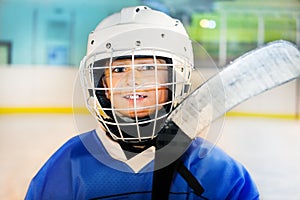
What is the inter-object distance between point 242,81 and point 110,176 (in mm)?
388

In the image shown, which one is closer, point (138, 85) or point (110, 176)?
point (138, 85)

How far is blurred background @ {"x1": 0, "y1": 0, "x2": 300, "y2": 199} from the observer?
2426mm

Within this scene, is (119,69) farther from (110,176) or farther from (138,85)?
(110,176)

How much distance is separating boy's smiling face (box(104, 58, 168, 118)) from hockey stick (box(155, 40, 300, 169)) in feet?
0.33

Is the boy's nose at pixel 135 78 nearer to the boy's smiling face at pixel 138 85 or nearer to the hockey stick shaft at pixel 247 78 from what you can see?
the boy's smiling face at pixel 138 85

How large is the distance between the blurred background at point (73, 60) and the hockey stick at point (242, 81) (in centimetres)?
148

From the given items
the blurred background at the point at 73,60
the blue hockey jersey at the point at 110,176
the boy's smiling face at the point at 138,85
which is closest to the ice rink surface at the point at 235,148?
the blurred background at the point at 73,60

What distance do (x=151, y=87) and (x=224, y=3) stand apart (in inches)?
95.2

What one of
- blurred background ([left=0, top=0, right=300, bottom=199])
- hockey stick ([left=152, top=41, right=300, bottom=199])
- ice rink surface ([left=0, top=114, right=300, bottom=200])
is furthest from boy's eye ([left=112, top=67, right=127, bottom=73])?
blurred background ([left=0, top=0, right=300, bottom=199])

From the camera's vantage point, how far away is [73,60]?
267 centimetres

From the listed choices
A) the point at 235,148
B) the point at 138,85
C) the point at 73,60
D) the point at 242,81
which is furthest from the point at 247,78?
the point at 73,60

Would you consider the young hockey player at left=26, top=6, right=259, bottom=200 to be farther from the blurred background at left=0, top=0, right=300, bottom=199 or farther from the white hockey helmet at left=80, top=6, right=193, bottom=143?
the blurred background at left=0, top=0, right=300, bottom=199

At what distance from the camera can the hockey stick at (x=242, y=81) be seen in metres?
0.64

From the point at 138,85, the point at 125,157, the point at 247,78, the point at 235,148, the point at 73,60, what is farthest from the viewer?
the point at 73,60
